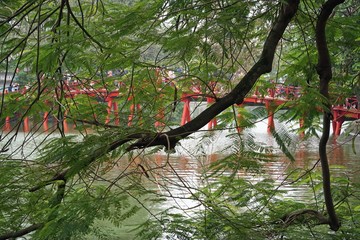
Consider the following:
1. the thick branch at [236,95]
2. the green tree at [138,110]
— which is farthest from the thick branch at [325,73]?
the thick branch at [236,95]

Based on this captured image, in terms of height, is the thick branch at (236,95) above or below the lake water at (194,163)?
above

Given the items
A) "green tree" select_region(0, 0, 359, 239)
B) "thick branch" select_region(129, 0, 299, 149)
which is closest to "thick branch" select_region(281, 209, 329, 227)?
"green tree" select_region(0, 0, 359, 239)

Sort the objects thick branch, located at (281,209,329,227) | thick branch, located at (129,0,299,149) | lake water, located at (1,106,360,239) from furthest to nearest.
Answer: thick branch, located at (281,209,329,227) → lake water, located at (1,106,360,239) → thick branch, located at (129,0,299,149)

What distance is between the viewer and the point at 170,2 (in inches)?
49.6

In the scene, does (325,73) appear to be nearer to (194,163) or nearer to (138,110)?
(138,110)

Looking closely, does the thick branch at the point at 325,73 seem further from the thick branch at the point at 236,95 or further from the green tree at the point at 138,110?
the thick branch at the point at 236,95

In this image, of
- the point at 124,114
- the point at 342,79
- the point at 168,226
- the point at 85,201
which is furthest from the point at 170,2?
the point at 342,79

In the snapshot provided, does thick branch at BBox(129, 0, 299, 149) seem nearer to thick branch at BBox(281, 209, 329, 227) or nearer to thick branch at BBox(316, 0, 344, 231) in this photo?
thick branch at BBox(316, 0, 344, 231)

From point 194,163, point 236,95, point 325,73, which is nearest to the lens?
point 236,95

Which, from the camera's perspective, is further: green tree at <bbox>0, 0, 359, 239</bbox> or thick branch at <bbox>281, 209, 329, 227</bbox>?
thick branch at <bbox>281, 209, 329, 227</bbox>

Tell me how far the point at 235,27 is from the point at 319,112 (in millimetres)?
427

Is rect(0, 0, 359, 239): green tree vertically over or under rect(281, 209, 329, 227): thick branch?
over

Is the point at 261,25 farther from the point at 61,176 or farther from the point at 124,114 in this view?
the point at 61,176

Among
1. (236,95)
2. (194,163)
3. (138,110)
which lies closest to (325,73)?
(236,95)
